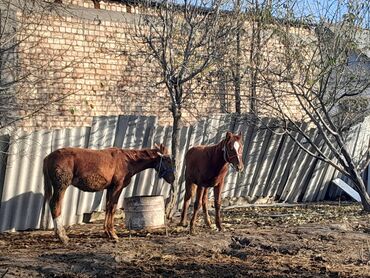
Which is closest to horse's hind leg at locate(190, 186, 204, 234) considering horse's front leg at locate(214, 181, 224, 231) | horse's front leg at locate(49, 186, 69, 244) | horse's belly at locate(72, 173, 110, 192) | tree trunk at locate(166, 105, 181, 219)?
horse's front leg at locate(214, 181, 224, 231)

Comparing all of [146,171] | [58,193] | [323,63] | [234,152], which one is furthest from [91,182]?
[323,63]

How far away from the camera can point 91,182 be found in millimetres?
9555

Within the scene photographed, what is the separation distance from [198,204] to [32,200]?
2758 millimetres

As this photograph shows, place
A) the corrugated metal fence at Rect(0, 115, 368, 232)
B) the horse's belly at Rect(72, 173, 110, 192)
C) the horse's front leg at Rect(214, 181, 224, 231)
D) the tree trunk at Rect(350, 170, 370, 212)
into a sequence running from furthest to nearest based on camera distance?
1. the tree trunk at Rect(350, 170, 370, 212)
2. the horse's front leg at Rect(214, 181, 224, 231)
3. the corrugated metal fence at Rect(0, 115, 368, 232)
4. the horse's belly at Rect(72, 173, 110, 192)

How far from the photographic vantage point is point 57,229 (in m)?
9.10

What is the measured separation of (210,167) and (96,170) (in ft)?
6.30

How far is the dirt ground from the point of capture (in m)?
7.32

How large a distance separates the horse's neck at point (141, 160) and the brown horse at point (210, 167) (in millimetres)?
782

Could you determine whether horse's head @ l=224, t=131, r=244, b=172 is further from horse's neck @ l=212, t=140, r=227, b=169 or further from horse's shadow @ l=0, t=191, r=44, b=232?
horse's shadow @ l=0, t=191, r=44, b=232

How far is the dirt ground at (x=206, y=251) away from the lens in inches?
288

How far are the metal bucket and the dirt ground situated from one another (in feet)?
0.51

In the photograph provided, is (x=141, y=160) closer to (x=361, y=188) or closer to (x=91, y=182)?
(x=91, y=182)

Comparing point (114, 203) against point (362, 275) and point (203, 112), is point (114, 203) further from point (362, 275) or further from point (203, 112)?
point (203, 112)

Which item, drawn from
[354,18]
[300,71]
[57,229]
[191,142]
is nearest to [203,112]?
[191,142]
